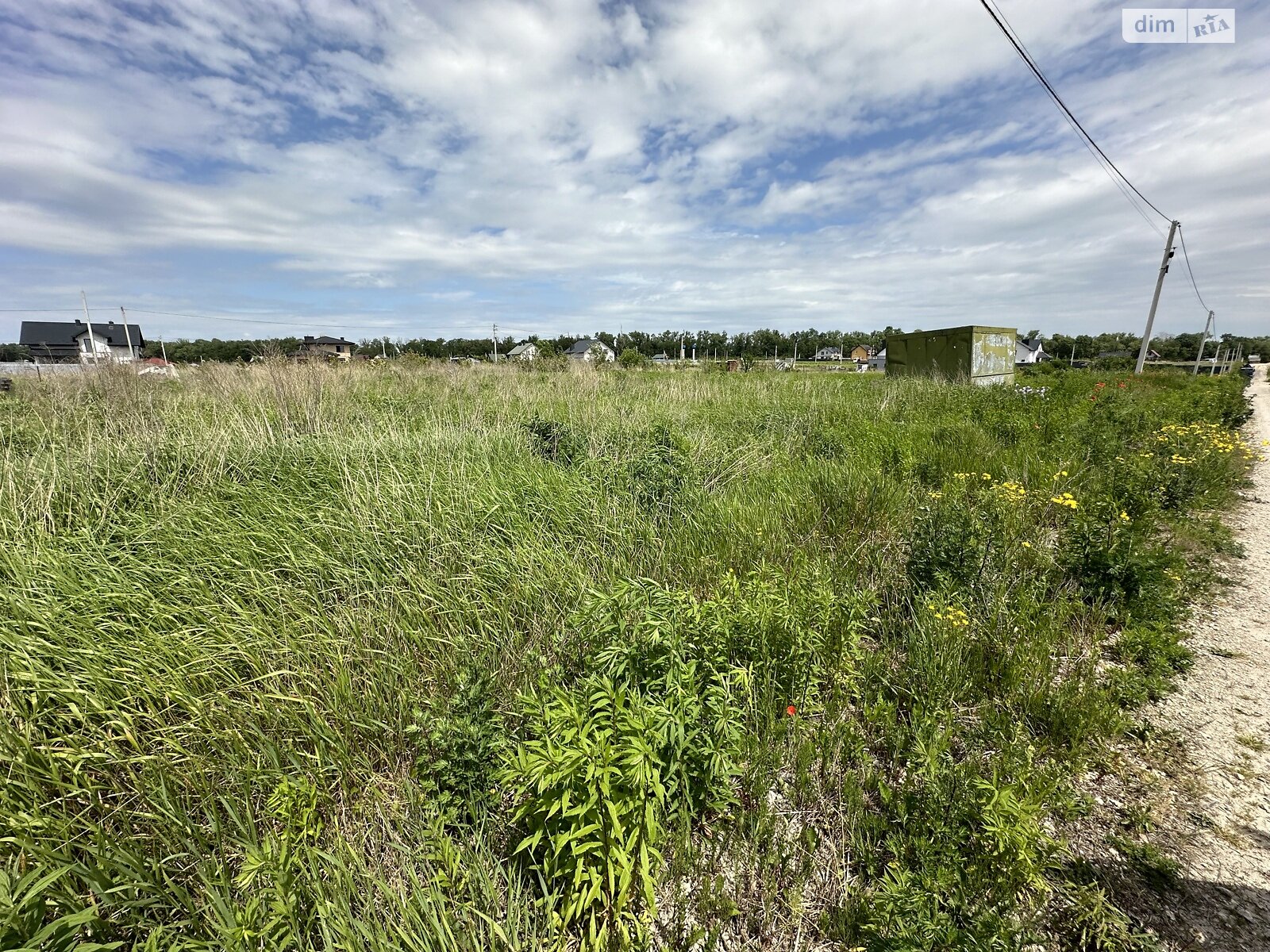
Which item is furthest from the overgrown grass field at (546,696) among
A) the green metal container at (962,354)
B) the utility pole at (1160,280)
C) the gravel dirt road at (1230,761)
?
the utility pole at (1160,280)

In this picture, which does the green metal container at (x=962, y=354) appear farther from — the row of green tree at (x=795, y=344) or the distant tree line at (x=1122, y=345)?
the distant tree line at (x=1122, y=345)

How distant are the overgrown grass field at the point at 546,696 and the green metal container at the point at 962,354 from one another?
10301 mm

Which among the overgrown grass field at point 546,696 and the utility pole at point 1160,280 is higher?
the utility pole at point 1160,280

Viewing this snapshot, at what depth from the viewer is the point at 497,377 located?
486 inches

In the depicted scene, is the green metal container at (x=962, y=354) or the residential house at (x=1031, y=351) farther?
the residential house at (x=1031, y=351)

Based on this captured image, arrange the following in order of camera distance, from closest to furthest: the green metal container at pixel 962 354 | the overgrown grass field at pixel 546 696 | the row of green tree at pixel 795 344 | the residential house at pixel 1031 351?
the overgrown grass field at pixel 546 696 < the green metal container at pixel 962 354 < the row of green tree at pixel 795 344 < the residential house at pixel 1031 351

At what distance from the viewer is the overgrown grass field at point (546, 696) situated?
1574 millimetres

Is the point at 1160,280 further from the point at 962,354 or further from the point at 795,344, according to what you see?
the point at 795,344

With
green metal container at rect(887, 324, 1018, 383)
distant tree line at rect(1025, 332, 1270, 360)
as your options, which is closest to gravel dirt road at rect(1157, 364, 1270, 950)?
green metal container at rect(887, 324, 1018, 383)

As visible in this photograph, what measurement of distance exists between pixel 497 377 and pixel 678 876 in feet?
39.1

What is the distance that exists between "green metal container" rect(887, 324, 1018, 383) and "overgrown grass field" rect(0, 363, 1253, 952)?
1030 cm

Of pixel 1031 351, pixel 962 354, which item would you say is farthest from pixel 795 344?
pixel 962 354

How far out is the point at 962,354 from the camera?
13703mm

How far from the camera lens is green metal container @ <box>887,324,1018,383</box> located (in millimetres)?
13523
